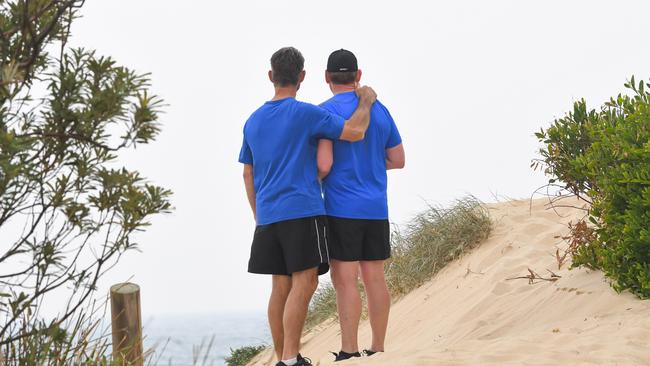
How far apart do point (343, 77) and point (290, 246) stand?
145cm

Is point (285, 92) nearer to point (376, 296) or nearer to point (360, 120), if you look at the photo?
point (360, 120)

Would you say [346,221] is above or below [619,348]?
above

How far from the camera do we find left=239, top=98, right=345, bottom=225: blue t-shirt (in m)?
6.47

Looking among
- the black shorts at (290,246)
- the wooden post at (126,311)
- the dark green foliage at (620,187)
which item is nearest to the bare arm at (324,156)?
the black shorts at (290,246)

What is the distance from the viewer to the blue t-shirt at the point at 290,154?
6473 mm

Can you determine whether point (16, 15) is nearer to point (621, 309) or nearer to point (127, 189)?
point (127, 189)

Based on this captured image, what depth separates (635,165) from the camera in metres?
8.02

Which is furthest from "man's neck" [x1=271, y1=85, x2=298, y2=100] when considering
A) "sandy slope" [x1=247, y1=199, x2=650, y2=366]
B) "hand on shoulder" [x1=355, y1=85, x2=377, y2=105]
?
"sandy slope" [x1=247, y1=199, x2=650, y2=366]

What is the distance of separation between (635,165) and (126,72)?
4877 millimetres

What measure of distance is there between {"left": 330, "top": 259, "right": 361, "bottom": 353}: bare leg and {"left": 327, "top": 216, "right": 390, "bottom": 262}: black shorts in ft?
0.29

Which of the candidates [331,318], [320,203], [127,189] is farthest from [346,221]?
[331,318]

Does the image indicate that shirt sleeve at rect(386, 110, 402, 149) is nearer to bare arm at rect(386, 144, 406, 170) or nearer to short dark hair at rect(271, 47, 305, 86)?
bare arm at rect(386, 144, 406, 170)

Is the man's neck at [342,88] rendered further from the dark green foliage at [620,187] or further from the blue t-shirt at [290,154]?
the dark green foliage at [620,187]

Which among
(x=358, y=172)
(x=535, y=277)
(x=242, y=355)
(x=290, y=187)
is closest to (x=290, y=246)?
(x=290, y=187)
